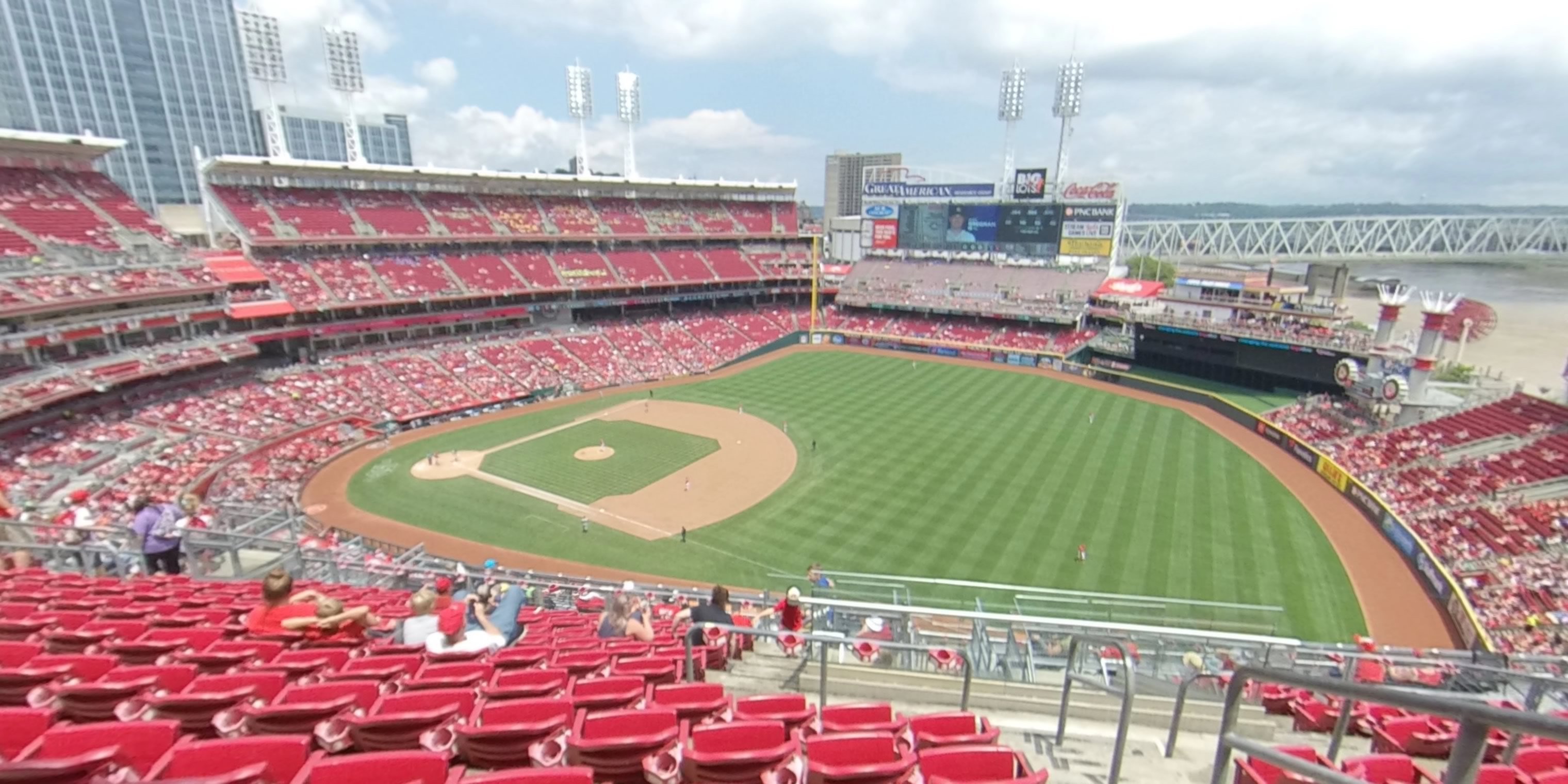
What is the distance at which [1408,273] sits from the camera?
13825cm

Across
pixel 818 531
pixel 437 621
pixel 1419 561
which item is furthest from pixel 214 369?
pixel 1419 561

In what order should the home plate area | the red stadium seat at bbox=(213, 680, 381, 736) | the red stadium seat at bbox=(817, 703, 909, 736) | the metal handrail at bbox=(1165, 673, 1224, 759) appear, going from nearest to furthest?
the red stadium seat at bbox=(213, 680, 381, 736) → the red stadium seat at bbox=(817, 703, 909, 736) → the metal handrail at bbox=(1165, 673, 1224, 759) → the home plate area

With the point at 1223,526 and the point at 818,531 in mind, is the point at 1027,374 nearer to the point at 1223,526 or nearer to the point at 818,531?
the point at 1223,526

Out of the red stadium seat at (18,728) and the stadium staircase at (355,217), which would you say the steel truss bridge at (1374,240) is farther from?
the red stadium seat at (18,728)

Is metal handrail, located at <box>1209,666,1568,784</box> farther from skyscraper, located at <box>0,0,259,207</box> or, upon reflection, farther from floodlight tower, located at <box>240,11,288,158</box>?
skyscraper, located at <box>0,0,259,207</box>

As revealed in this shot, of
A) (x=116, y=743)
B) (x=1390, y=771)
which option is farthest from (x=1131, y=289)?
(x=116, y=743)

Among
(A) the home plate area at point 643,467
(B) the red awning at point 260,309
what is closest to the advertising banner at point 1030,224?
(A) the home plate area at point 643,467

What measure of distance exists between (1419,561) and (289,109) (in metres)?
179

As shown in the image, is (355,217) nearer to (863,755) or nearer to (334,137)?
(863,755)

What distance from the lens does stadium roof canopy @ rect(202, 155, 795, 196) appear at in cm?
A: 4622

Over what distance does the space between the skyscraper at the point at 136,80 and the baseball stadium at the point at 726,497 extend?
104 metres

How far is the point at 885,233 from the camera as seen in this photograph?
69.8 m

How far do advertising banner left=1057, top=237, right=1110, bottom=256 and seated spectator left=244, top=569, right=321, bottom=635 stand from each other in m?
61.8

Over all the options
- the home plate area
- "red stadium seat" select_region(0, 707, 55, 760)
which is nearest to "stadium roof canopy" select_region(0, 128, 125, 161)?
the home plate area
